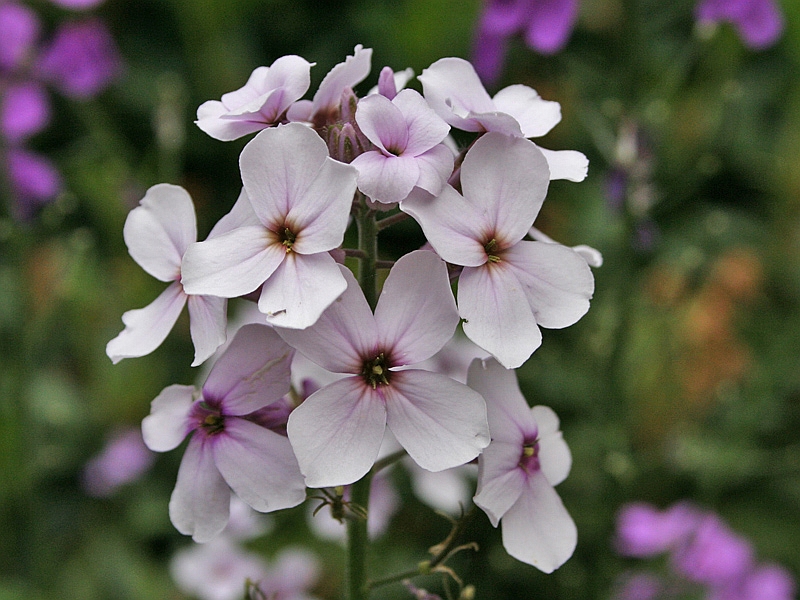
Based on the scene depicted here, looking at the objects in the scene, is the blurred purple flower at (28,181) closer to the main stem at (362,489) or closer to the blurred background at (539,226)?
the blurred background at (539,226)

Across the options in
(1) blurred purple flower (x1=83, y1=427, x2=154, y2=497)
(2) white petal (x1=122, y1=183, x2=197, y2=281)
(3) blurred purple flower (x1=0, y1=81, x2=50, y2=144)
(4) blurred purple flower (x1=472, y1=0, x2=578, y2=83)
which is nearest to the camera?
(2) white petal (x1=122, y1=183, x2=197, y2=281)

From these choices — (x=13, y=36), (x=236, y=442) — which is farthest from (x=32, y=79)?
(x=236, y=442)

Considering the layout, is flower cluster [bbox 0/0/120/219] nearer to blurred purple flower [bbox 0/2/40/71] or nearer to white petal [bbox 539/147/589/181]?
blurred purple flower [bbox 0/2/40/71]

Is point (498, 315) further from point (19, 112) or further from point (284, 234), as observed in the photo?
point (19, 112)

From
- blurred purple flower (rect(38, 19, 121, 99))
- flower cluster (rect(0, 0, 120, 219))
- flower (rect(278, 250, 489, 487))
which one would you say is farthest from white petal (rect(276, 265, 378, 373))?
blurred purple flower (rect(38, 19, 121, 99))

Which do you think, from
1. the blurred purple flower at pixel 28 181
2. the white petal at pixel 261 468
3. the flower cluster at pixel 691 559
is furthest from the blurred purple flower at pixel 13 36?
the flower cluster at pixel 691 559

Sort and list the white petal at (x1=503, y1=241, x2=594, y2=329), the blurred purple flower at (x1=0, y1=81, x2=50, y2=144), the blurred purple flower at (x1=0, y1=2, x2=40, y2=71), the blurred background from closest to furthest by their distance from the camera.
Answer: the white petal at (x1=503, y1=241, x2=594, y2=329), the blurred background, the blurred purple flower at (x1=0, y1=81, x2=50, y2=144), the blurred purple flower at (x1=0, y1=2, x2=40, y2=71)

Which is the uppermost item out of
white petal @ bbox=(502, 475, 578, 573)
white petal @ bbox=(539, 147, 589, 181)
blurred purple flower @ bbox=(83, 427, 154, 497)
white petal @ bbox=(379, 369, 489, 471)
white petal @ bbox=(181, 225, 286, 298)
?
white petal @ bbox=(539, 147, 589, 181)
